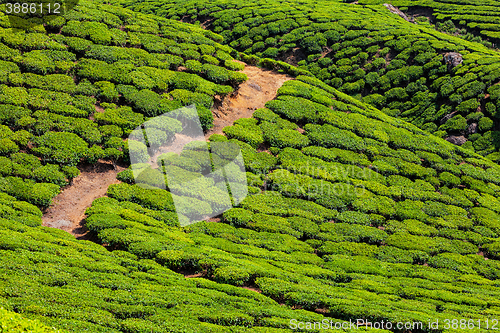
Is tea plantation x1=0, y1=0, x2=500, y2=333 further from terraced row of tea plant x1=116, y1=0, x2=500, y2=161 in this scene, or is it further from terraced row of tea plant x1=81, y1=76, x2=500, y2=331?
terraced row of tea plant x1=116, y1=0, x2=500, y2=161

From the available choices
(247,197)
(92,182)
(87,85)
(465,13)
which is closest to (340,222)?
(247,197)

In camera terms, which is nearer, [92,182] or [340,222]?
[92,182]

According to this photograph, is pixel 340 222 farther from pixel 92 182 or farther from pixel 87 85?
pixel 87 85

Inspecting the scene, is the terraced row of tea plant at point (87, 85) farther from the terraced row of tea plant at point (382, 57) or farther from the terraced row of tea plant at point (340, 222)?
the terraced row of tea plant at point (382, 57)

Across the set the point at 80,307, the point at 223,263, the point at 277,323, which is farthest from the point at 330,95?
the point at 80,307

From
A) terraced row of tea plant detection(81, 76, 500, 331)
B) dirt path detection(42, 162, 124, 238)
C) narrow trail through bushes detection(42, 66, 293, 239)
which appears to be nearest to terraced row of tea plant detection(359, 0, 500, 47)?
terraced row of tea plant detection(81, 76, 500, 331)

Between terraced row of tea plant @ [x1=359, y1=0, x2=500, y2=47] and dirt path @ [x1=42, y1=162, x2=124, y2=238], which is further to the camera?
terraced row of tea plant @ [x1=359, y1=0, x2=500, y2=47]
